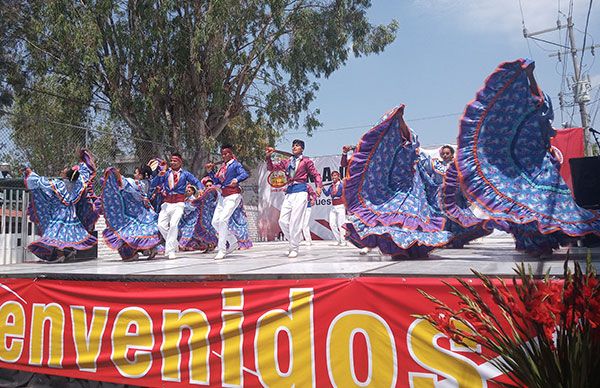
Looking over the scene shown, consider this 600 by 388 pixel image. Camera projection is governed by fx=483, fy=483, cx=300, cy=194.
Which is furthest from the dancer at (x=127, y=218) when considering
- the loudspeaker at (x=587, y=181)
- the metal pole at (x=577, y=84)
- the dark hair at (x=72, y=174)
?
the metal pole at (x=577, y=84)

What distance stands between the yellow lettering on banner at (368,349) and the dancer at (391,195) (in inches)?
70.1

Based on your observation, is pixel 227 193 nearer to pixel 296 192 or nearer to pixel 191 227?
pixel 296 192

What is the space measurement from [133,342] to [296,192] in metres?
→ 3.28

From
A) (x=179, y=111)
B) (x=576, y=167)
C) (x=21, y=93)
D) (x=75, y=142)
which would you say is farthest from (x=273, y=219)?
(x=576, y=167)

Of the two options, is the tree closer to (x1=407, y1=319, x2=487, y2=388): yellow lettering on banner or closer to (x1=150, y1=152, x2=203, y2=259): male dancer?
(x1=150, y1=152, x2=203, y2=259): male dancer

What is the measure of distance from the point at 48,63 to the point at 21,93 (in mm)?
1545

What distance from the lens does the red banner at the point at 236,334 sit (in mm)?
2826

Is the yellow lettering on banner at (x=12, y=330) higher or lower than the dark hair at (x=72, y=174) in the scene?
lower

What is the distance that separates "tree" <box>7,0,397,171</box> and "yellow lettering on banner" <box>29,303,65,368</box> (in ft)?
30.1

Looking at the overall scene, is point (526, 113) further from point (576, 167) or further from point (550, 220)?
point (576, 167)

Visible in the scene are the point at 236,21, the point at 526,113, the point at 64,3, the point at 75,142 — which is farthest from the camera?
the point at 236,21

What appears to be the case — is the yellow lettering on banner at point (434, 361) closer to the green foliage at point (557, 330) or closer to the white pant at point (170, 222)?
the green foliage at point (557, 330)

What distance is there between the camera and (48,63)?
13.4 meters

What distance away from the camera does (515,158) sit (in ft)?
14.7
